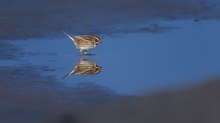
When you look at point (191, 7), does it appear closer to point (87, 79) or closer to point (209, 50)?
point (209, 50)

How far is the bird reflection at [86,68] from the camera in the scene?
10555mm

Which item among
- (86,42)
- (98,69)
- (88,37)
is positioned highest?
(88,37)

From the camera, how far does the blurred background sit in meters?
8.79

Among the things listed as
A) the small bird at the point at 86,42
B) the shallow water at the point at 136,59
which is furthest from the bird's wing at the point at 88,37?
the shallow water at the point at 136,59

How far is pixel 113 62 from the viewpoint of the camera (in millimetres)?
11047

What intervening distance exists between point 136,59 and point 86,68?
75cm

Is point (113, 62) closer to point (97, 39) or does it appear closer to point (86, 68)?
point (86, 68)

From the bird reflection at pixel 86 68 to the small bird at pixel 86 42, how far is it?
0.28 m

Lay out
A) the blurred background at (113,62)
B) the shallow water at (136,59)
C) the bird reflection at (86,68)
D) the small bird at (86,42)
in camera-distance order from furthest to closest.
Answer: the small bird at (86,42)
the bird reflection at (86,68)
the shallow water at (136,59)
the blurred background at (113,62)

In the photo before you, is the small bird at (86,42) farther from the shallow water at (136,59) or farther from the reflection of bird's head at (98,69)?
the reflection of bird's head at (98,69)

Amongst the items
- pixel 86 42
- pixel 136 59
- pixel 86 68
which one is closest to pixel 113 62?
pixel 136 59

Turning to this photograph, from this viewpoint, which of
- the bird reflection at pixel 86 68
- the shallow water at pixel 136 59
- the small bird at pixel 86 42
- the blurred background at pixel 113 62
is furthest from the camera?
the small bird at pixel 86 42

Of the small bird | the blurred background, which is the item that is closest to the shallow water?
the blurred background

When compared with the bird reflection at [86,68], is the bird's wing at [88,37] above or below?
above
